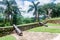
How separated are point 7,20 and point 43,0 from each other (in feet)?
43.2

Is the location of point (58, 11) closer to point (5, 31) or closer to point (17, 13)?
point (17, 13)

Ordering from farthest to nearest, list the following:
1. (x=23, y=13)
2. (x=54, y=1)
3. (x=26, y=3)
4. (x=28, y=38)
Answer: (x=54, y=1)
(x=26, y=3)
(x=23, y=13)
(x=28, y=38)

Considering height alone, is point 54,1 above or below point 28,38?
above

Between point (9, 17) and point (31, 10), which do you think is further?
point (31, 10)

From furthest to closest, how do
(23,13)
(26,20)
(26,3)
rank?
(26,3) < (23,13) < (26,20)

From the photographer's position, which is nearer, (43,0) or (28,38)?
(28,38)

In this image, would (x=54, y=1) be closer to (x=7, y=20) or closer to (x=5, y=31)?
(x=7, y=20)

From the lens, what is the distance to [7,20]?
1221 inches

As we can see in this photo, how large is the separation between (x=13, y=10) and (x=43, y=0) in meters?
11.0

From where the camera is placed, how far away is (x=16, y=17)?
31844 millimetres

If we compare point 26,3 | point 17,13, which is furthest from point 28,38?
point 26,3

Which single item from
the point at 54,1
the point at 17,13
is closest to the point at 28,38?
the point at 17,13

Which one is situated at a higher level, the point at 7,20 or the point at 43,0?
the point at 43,0

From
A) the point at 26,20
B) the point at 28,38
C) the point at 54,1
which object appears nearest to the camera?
the point at 28,38
